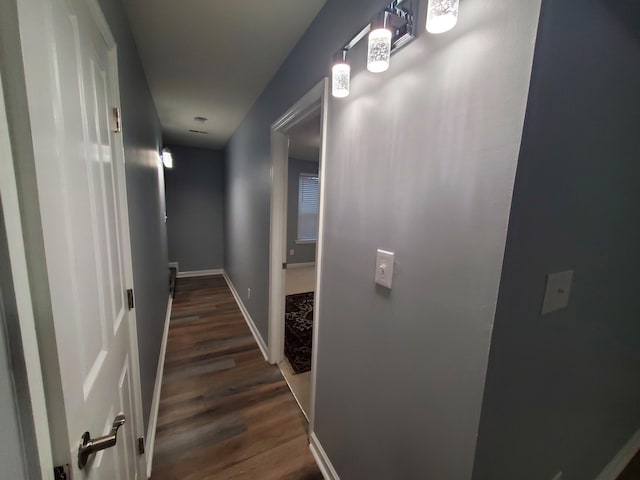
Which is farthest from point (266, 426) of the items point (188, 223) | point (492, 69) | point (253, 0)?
point (188, 223)

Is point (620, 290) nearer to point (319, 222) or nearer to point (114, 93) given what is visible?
point (319, 222)

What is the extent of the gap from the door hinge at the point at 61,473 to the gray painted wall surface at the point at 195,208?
488cm

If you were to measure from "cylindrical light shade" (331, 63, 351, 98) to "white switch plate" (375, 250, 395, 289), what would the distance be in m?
0.68

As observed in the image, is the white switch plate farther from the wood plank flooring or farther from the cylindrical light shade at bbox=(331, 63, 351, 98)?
the wood plank flooring

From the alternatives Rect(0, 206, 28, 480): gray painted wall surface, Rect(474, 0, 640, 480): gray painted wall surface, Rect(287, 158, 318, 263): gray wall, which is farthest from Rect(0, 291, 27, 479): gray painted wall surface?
Rect(287, 158, 318, 263): gray wall

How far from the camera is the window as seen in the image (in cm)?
572

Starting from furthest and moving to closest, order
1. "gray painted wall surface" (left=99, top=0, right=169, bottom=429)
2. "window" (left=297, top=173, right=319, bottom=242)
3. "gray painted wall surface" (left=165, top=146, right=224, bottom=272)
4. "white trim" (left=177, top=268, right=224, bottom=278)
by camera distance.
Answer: "window" (left=297, top=173, right=319, bottom=242) < "white trim" (left=177, top=268, right=224, bottom=278) < "gray painted wall surface" (left=165, top=146, right=224, bottom=272) < "gray painted wall surface" (left=99, top=0, right=169, bottom=429)

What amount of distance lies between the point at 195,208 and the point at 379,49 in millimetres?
4885

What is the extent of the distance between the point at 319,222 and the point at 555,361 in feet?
3.60

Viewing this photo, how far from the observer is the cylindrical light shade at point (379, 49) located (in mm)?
785

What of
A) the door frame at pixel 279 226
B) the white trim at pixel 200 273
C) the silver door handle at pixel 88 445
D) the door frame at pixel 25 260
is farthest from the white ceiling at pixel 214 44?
the white trim at pixel 200 273

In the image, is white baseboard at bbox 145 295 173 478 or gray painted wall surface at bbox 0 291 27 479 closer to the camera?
gray painted wall surface at bbox 0 291 27 479

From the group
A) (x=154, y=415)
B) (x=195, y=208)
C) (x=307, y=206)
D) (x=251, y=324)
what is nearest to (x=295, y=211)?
(x=307, y=206)

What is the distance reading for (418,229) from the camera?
826 mm
